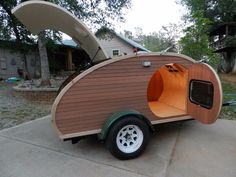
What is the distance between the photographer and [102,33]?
390 inches

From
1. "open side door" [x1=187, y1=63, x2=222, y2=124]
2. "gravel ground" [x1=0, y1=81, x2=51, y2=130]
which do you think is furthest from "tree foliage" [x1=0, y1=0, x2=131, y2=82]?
"open side door" [x1=187, y1=63, x2=222, y2=124]

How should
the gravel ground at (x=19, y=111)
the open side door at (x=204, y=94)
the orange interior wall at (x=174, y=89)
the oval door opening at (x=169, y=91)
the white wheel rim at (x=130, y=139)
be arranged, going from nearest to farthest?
the open side door at (x=204, y=94)
the white wheel rim at (x=130, y=139)
the oval door opening at (x=169, y=91)
the orange interior wall at (x=174, y=89)
the gravel ground at (x=19, y=111)

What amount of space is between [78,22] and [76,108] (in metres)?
1.47

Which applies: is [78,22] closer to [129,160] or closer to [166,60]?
[166,60]

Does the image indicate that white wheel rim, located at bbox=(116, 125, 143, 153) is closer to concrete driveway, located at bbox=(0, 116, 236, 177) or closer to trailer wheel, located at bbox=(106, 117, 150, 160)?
trailer wheel, located at bbox=(106, 117, 150, 160)

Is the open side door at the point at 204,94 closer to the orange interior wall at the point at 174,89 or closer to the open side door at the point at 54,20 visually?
the orange interior wall at the point at 174,89

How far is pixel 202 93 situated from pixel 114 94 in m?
1.46

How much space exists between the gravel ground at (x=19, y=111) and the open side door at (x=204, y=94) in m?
4.05

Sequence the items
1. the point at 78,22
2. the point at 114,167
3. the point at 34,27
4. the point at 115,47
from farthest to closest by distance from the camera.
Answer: the point at 115,47 < the point at 34,27 < the point at 78,22 < the point at 114,167

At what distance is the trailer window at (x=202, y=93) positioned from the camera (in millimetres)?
3174

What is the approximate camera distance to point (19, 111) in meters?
6.18

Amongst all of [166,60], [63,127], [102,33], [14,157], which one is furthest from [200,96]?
[102,33]

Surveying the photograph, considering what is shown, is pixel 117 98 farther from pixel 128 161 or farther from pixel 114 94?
pixel 128 161

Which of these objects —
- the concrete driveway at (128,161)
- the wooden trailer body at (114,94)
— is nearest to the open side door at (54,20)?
the wooden trailer body at (114,94)
